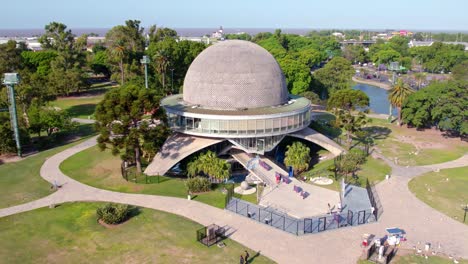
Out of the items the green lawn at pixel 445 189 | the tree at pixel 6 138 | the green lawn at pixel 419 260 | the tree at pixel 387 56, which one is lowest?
the green lawn at pixel 419 260

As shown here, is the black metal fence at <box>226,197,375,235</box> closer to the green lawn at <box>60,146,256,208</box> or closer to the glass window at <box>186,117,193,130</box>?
the green lawn at <box>60,146,256,208</box>

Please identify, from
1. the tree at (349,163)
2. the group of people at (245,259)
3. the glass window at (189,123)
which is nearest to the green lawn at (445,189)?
the tree at (349,163)

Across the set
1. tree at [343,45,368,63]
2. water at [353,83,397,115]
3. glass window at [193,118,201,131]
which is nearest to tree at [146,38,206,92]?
glass window at [193,118,201,131]

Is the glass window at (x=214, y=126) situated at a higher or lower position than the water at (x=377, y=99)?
higher

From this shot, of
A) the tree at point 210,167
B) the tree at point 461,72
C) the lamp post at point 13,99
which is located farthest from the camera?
the tree at point 461,72

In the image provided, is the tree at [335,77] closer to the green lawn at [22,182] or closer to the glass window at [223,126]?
the glass window at [223,126]

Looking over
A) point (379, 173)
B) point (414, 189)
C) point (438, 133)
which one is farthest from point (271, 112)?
point (438, 133)

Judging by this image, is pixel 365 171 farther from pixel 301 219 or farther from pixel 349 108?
pixel 301 219
